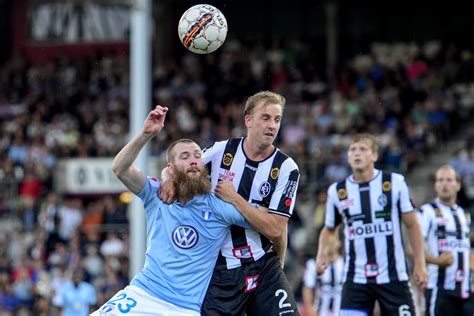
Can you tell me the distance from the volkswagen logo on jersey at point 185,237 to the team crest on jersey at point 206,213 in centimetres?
12

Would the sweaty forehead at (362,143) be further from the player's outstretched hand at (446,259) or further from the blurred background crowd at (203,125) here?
the blurred background crowd at (203,125)

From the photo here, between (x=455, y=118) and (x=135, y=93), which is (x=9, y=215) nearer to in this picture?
(x=135, y=93)

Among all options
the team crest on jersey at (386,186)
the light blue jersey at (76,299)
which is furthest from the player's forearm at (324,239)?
the light blue jersey at (76,299)

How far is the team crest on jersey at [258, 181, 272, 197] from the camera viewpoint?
784cm

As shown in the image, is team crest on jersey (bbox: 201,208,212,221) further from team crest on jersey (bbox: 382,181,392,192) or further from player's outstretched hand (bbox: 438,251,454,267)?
player's outstretched hand (bbox: 438,251,454,267)

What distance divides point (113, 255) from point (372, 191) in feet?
37.3

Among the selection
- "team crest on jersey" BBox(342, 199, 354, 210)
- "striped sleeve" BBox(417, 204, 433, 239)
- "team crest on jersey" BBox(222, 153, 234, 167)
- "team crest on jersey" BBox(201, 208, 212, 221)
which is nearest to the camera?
"team crest on jersey" BBox(201, 208, 212, 221)

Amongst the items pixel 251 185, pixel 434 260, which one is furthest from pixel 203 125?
pixel 251 185

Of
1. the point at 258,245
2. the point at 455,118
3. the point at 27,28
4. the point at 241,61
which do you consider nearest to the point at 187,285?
the point at 258,245

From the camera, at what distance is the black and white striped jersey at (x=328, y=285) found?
579 inches

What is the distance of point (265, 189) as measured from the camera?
25.7ft

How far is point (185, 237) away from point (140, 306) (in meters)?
0.57

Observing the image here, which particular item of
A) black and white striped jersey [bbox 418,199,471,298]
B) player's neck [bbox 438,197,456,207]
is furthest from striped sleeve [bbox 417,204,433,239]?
player's neck [bbox 438,197,456,207]

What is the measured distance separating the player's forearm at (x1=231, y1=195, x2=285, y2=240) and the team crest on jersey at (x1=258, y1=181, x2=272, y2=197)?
0.21 metres
